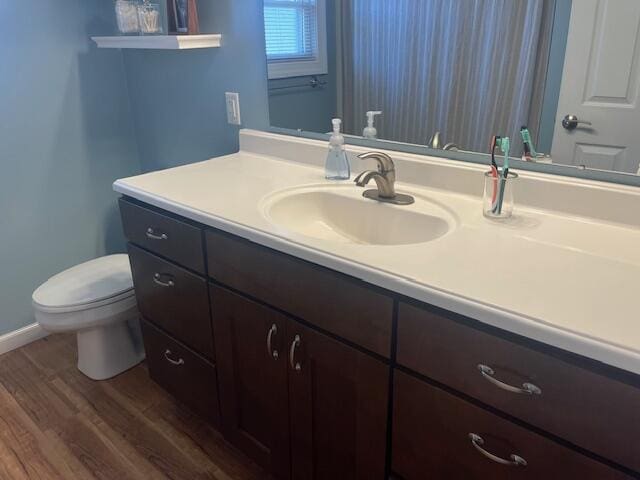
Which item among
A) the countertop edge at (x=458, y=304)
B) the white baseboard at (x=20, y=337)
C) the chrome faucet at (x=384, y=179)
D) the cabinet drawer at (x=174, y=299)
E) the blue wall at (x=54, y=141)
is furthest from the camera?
the white baseboard at (x=20, y=337)

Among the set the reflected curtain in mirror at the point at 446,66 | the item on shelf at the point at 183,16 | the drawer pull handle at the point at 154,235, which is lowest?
the drawer pull handle at the point at 154,235

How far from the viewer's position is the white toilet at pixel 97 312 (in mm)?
1889

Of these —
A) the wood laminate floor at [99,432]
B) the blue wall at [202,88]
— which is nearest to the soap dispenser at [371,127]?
the blue wall at [202,88]

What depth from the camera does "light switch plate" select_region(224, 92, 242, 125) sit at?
1906 millimetres

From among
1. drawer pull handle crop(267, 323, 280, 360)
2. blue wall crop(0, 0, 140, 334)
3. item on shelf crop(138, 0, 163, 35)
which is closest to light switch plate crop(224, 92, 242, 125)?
item on shelf crop(138, 0, 163, 35)

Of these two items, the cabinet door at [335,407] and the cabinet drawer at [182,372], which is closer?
the cabinet door at [335,407]

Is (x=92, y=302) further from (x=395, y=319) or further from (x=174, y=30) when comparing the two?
(x=395, y=319)

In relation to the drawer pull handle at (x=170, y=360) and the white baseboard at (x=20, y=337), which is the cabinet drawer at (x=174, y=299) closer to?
the drawer pull handle at (x=170, y=360)

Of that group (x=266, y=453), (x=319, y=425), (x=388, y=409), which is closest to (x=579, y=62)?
(x=388, y=409)

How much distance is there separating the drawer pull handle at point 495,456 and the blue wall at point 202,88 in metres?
1.31

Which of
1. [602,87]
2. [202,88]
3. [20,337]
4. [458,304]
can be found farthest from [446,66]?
[20,337]

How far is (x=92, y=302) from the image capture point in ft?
6.23

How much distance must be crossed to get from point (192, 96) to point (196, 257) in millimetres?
942

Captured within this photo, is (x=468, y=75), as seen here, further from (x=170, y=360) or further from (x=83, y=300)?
(x=83, y=300)
